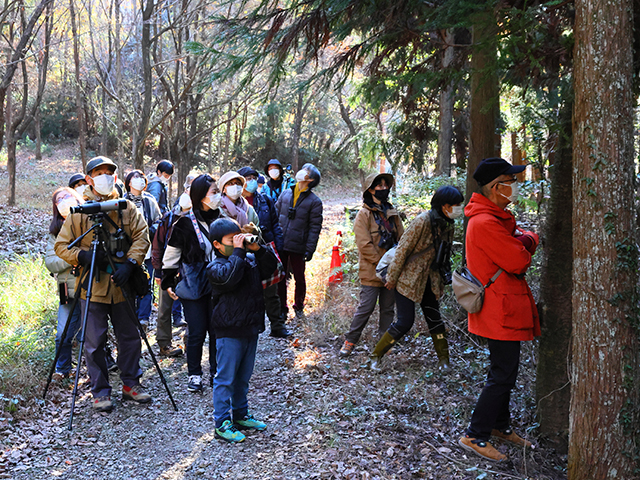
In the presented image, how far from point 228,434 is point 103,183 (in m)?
2.69

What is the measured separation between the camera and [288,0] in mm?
6590

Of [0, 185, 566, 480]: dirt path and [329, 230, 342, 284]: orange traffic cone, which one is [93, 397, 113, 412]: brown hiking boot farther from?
[329, 230, 342, 284]: orange traffic cone

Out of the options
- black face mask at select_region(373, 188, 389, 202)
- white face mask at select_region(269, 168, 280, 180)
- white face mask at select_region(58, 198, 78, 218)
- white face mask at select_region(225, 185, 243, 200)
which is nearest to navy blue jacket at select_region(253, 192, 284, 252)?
white face mask at select_region(269, 168, 280, 180)

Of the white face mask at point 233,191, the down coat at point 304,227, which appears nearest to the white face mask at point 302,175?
the down coat at point 304,227

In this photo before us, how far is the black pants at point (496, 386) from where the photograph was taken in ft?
13.2

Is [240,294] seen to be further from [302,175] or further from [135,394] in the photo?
[302,175]

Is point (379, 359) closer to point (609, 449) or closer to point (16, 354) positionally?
point (609, 449)

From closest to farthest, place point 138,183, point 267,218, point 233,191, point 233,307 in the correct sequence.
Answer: point 233,307, point 233,191, point 138,183, point 267,218

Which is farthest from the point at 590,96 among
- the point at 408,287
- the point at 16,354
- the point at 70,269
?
the point at 16,354

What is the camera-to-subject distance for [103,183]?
511 cm

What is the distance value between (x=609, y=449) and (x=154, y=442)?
3.67m

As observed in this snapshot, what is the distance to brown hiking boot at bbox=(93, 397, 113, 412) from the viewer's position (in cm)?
514

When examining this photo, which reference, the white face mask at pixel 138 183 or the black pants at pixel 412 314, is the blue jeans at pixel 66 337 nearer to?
the white face mask at pixel 138 183

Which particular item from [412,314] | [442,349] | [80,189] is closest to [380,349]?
[412,314]
